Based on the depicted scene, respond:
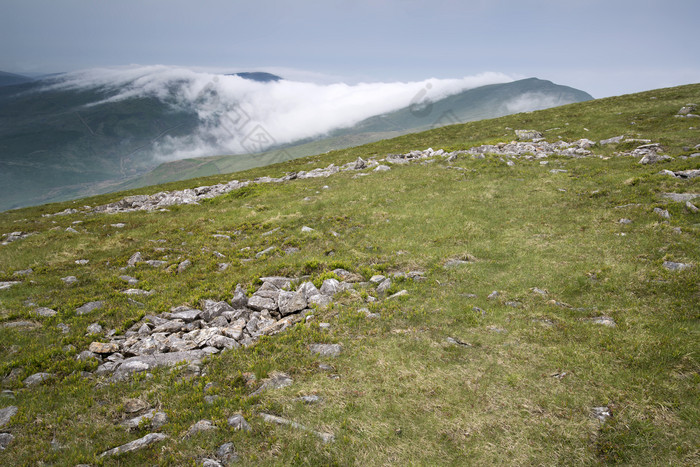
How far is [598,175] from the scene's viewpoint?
90.8 feet

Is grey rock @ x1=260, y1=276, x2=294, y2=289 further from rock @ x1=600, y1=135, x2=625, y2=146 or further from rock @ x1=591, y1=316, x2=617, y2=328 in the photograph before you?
rock @ x1=600, y1=135, x2=625, y2=146

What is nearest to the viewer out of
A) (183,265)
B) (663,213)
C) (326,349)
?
(326,349)

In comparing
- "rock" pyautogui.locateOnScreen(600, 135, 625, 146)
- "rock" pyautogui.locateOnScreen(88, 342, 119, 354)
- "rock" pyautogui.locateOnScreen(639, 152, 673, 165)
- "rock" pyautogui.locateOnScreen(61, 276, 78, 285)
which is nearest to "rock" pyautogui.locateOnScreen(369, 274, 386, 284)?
"rock" pyautogui.locateOnScreen(88, 342, 119, 354)

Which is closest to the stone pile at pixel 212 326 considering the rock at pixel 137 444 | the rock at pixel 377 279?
the rock at pixel 377 279

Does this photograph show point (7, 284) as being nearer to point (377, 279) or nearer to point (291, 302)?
point (291, 302)

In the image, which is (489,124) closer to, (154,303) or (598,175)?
(598,175)

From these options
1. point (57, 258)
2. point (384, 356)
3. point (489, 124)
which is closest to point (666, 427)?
point (384, 356)

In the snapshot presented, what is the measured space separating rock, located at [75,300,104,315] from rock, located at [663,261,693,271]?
2486 centimetres

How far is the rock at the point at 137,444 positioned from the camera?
24.1ft

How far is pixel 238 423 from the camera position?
8031 millimetres

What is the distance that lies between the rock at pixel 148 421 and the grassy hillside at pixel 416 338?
0.13 m

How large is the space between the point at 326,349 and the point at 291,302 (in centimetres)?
363

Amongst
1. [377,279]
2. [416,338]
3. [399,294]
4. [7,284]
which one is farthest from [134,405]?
[7,284]

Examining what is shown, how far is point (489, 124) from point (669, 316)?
58802 millimetres
